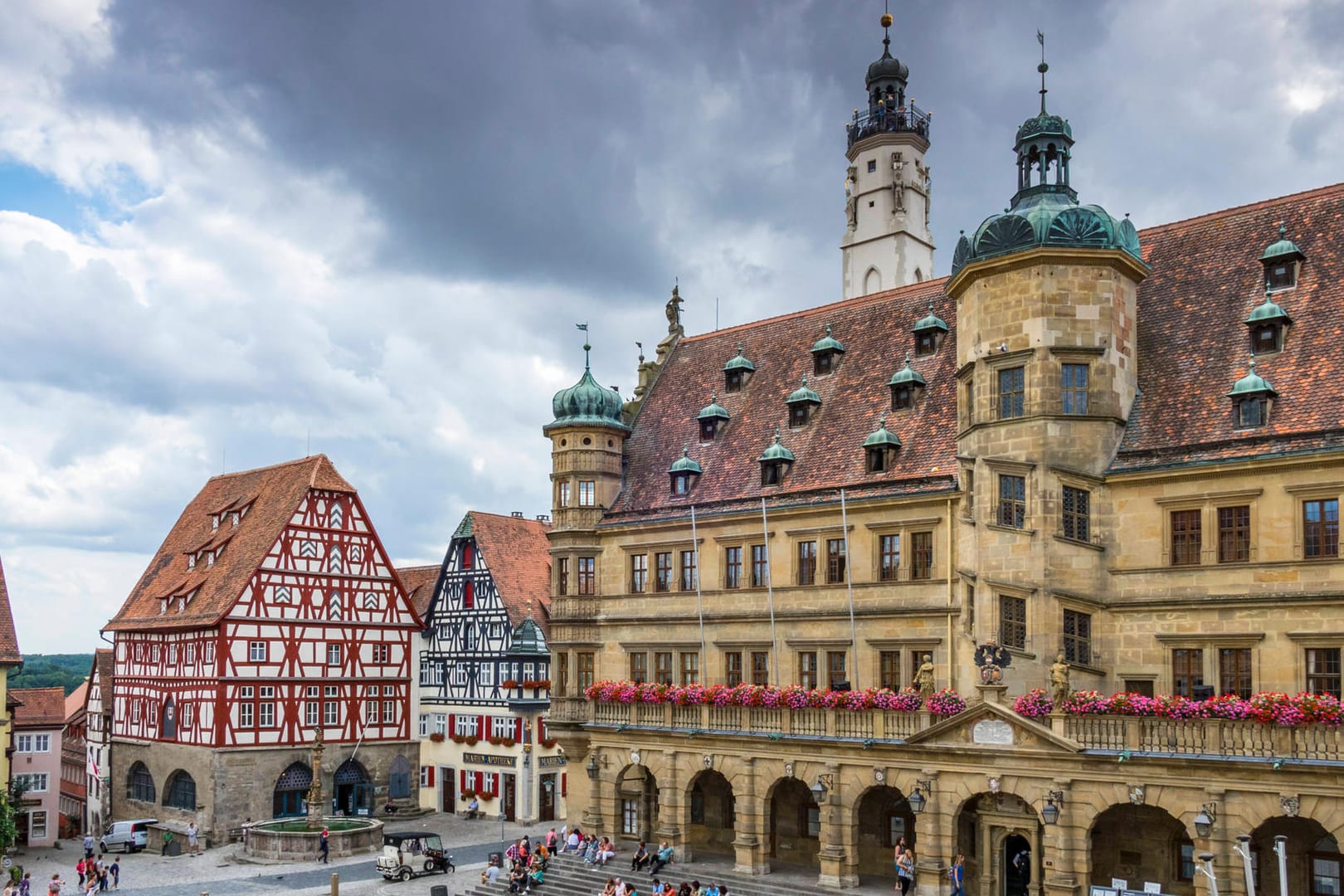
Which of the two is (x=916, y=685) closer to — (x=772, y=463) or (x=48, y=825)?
(x=772, y=463)

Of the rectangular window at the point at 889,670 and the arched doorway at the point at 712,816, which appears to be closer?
the rectangular window at the point at 889,670

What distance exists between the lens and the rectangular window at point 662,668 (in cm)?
4308

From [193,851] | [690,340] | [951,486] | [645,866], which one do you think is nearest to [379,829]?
[193,851]

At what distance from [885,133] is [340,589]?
111ft

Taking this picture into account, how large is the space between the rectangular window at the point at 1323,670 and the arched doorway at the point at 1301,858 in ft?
10.1

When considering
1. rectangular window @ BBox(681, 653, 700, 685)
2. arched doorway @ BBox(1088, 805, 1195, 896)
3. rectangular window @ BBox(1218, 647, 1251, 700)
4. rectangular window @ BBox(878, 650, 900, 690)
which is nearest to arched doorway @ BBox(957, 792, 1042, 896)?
arched doorway @ BBox(1088, 805, 1195, 896)

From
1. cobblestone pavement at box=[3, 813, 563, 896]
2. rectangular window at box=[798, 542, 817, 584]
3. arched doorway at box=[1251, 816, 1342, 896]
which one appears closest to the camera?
arched doorway at box=[1251, 816, 1342, 896]

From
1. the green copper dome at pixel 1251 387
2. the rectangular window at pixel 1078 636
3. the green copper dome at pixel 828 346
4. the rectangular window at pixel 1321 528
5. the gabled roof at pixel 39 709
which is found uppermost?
the green copper dome at pixel 828 346

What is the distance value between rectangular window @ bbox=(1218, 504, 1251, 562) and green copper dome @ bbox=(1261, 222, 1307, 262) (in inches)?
293

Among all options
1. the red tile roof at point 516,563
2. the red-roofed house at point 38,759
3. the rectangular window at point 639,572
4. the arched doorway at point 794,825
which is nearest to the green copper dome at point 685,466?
the rectangular window at point 639,572

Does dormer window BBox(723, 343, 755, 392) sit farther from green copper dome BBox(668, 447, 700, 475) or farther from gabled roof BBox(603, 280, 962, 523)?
green copper dome BBox(668, 447, 700, 475)

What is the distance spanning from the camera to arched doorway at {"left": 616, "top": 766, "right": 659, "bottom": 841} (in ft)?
137

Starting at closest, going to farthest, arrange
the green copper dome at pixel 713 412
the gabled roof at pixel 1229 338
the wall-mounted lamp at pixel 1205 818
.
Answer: the wall-mounted lamp at pixel 1205 818
the gabled roof at pixel 1229 338
the green copper dome at pixel 713 412

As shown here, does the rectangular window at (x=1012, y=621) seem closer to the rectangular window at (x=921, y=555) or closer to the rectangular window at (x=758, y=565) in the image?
the rectangular window at (x=921, y=555)
